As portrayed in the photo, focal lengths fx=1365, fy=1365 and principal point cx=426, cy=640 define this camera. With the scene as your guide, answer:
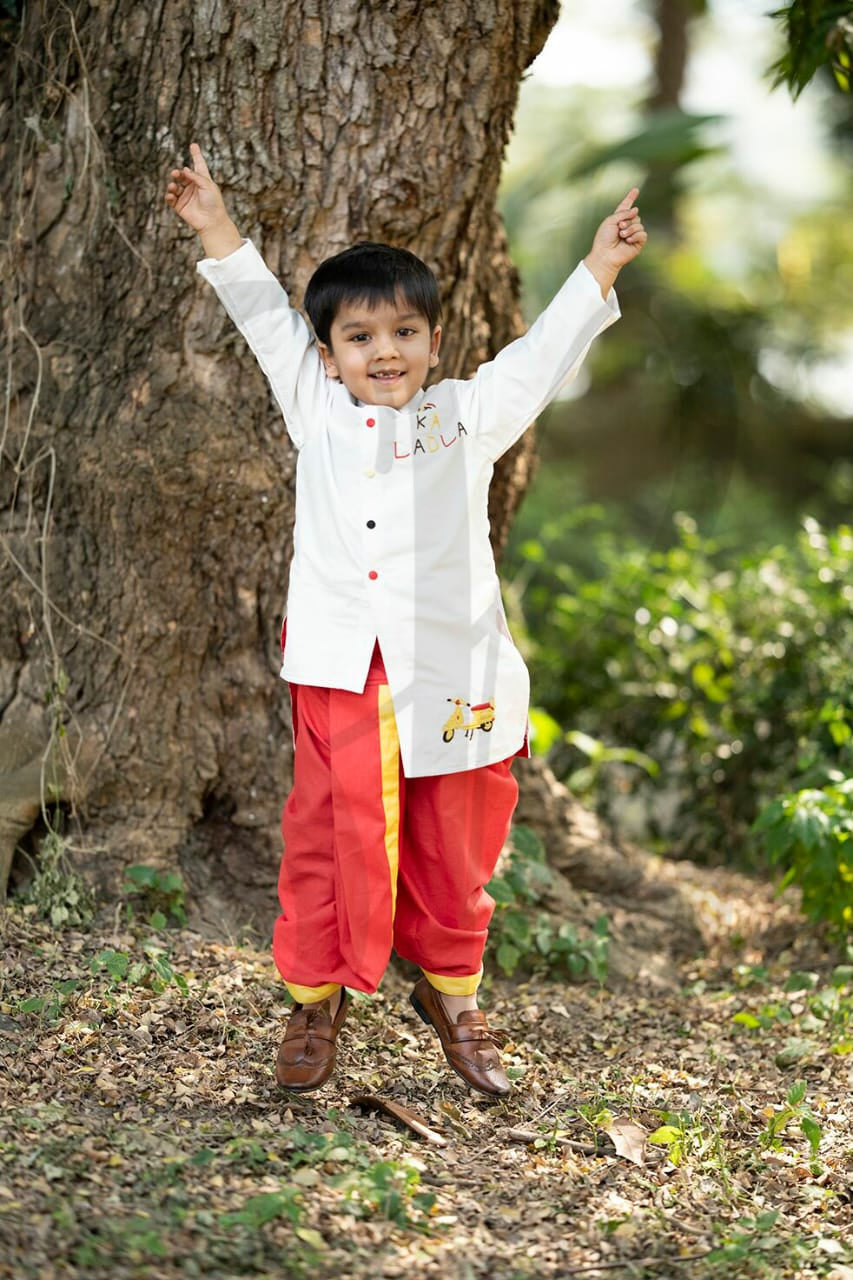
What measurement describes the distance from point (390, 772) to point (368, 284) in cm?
96

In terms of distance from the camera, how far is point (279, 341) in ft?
9.02

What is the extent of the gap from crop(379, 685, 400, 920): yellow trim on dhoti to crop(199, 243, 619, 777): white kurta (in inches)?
1.1

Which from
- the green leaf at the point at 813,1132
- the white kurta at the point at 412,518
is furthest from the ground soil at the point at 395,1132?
the white kurta at the point at 412,518

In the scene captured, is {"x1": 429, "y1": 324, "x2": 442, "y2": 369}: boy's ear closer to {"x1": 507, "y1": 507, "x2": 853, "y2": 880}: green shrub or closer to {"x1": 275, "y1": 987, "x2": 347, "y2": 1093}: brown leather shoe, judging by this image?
{"x1": 275, "y1": 987, "x2": 347, "y2": 1093}: brown leather shoe

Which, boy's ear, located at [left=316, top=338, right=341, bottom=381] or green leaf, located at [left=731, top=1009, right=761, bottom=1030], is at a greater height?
boy's ear, located at [left=316, top=338, right=341, bottom=381]

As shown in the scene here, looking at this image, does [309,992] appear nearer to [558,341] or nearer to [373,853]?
[373,853]

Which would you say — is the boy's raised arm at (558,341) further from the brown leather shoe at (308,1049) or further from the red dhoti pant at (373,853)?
the brown leather shoe at (308,1049)

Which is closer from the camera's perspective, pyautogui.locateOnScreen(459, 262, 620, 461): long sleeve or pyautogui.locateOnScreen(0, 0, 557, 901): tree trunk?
pyautogui.locateOnScreen(459, 262, 620, 461): long sleeve

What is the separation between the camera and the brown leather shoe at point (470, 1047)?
9.30 ft

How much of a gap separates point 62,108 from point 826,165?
1322 cm

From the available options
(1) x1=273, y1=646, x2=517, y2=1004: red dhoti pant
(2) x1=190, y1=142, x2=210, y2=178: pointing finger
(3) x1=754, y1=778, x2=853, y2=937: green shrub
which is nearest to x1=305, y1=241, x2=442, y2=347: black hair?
(2) x1=190, y1=142, x2=210, y2=178: pointing finger

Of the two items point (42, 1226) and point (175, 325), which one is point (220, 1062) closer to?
point (42, 1226)

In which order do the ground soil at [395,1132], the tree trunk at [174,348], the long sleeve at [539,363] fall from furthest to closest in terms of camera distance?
1. the tree trunk at [174,348]
2. the long sleeve at [539,363]
3. the ground soil at [395,1132]

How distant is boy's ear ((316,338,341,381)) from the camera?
2750 mm
